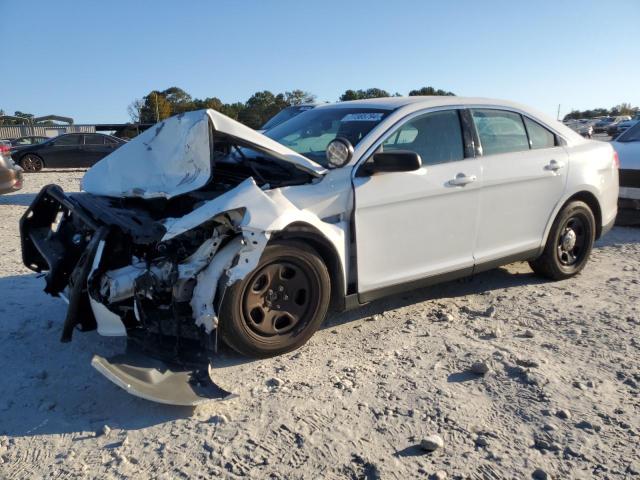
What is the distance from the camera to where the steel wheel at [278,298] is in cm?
351

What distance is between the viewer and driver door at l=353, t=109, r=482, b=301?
3930mm

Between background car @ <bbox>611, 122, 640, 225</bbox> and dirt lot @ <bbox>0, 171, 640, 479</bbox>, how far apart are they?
3.89m

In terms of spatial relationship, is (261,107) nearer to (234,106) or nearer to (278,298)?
(234,106)

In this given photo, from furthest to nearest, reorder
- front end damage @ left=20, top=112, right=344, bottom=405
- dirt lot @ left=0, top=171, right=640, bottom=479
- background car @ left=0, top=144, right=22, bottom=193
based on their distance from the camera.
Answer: background car @ left=0, top=144, right=22, bottom=193 < front end damage @ left=20, top=112, right=344, bottom=405 < dirt lot @ left=0, top=171, right=640, bottom=479

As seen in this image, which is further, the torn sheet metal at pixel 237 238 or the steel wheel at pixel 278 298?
the steel wheel at pixel 278 298

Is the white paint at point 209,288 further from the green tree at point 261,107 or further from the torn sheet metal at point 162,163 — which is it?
the green tree at point 261,107

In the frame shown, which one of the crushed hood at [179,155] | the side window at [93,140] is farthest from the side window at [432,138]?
the side window at [93,140]

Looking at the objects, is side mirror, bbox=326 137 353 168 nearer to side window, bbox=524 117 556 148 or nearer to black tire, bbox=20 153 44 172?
side window, bbox=524 117 556 148

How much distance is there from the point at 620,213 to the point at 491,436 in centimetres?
652

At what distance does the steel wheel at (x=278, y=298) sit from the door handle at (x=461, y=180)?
144cm

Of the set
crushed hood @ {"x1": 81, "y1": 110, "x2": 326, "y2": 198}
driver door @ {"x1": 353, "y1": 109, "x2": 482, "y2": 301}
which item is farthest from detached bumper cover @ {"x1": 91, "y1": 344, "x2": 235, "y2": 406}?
driver door @ {"x1": 353, "y1": 109, "x2": 482, "y2": 301}

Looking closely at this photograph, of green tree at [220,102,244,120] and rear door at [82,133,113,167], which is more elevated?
green tree at [220,102,244,120]

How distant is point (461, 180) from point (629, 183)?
487 cm

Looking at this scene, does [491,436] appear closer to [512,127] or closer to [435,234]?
[435,234]
